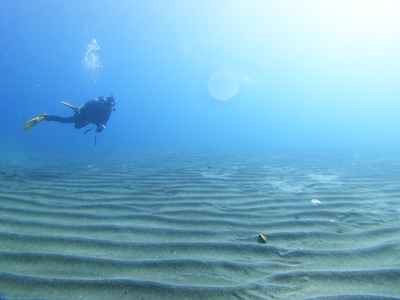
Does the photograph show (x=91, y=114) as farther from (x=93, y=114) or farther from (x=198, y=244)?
(x=198, y=244)

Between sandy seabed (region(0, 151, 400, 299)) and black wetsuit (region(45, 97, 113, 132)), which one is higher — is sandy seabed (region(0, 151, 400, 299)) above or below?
below

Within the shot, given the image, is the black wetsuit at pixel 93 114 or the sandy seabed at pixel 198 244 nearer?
the sandy seabed at pixel 198 244

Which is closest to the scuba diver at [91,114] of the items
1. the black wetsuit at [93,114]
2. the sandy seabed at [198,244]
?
the black wetsuit at [93,114]

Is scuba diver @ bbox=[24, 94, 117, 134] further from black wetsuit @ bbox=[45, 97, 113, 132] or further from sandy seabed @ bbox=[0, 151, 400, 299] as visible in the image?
sandy seabed @ bbox=[0, 151, 400, 299]

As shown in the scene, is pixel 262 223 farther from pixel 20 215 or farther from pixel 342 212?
→ pixel 20 215

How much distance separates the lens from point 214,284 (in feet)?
5.29

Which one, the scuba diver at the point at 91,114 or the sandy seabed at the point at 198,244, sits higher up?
the scuba diver at the point at 91,114

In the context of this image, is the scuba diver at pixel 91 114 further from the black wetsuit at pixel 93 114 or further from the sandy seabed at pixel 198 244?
the sandy seabed at pixel 198 244

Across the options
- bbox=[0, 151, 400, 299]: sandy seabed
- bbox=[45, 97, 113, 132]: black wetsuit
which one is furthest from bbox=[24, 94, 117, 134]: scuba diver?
bbox=[0, 151, 400, 299]: sandy seabed

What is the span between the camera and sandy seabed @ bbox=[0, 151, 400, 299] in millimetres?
1572

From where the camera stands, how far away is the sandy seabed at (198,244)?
1.57 meters

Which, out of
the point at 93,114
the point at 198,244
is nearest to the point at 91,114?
the point at 93,114

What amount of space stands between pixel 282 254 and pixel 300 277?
328 mm

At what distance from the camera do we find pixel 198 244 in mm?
2164
